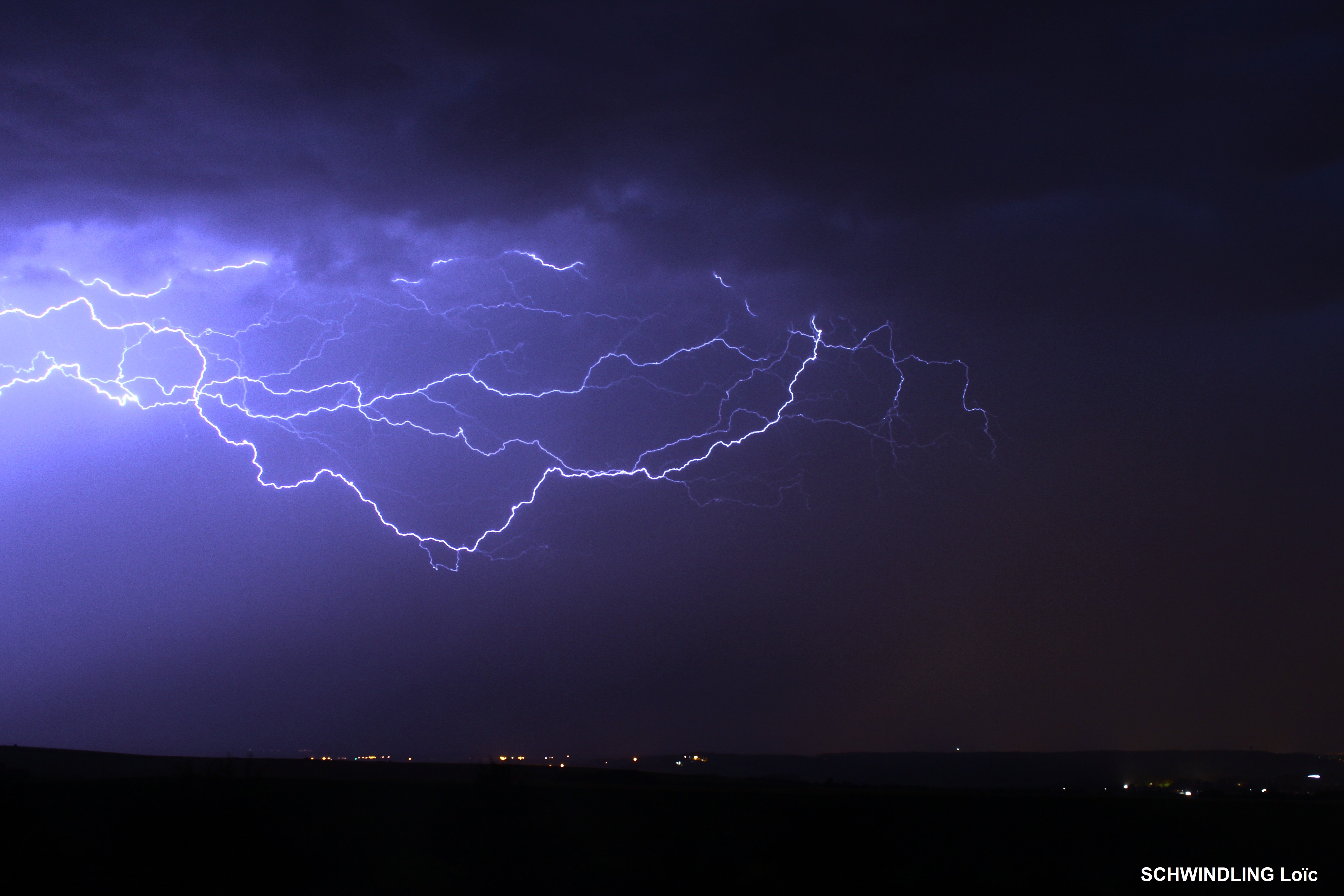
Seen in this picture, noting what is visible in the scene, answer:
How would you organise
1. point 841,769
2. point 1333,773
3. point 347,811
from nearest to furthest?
1. point 347,811
2. point 1333,773
3. point 841,769

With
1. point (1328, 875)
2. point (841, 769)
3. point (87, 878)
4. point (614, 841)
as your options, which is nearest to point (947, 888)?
point (614, 841)

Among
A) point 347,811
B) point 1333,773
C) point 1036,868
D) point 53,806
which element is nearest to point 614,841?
point 347,811

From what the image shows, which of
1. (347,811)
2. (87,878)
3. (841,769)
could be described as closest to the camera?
(87,878)

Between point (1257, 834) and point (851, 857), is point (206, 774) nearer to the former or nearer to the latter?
point (851, 857)

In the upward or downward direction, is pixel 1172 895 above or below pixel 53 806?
below

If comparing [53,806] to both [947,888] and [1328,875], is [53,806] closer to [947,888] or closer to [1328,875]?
[947,888]

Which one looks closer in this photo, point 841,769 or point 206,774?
point 206,774
